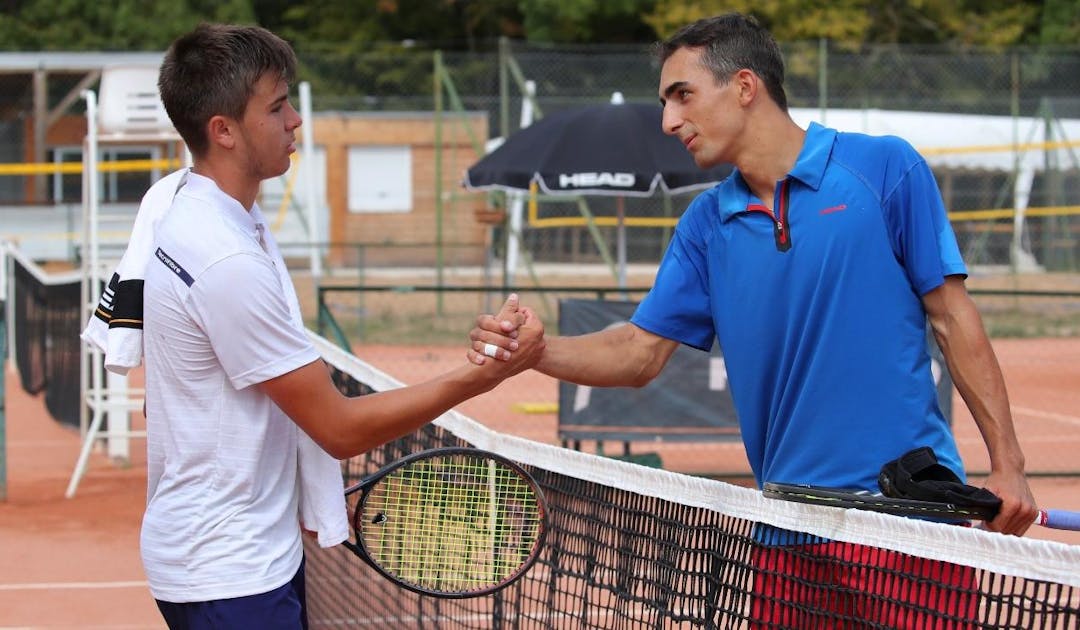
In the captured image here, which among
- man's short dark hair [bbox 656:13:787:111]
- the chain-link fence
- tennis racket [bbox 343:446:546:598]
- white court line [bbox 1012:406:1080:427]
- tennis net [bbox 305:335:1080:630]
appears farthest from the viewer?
the chain-link fence

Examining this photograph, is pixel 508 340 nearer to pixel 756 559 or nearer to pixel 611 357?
pixel 611 357

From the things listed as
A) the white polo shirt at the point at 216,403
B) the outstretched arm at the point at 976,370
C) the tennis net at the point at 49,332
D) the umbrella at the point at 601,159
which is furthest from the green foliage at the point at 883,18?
the white polo shirt at the point at 216,403

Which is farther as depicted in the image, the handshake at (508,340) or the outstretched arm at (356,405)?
the handshake at (508,340)

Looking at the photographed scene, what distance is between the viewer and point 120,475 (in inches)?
390

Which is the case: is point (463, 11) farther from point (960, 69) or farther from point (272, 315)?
point (272, 315)

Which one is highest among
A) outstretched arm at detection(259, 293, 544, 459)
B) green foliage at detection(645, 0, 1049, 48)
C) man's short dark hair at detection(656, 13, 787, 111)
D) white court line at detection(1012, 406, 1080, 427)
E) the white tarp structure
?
green foliage at detection(645, 0, 1049, 48)

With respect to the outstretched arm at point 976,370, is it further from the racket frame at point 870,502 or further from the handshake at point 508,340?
the handshake at point 508,340

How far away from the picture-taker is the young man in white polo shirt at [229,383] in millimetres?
2496

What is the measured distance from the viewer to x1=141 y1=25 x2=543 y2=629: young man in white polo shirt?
2.50 m

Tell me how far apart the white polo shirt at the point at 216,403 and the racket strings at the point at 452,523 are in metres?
0.72

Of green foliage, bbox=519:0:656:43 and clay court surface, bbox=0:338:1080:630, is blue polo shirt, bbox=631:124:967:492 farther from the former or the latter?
green foliage, bbox=519:0:656:43

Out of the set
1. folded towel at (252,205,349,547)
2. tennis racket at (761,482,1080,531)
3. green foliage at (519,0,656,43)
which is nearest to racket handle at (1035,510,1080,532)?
tennis racket at (761,482,1080,531)

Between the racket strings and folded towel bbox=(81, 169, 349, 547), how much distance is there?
0.56 m

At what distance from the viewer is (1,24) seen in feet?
108
